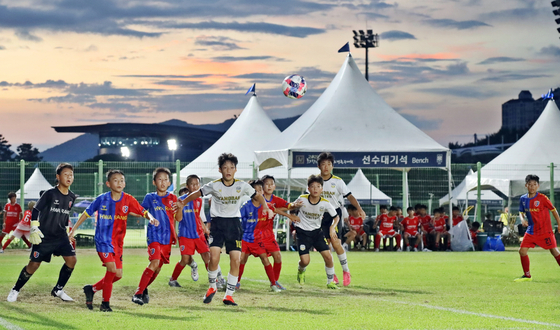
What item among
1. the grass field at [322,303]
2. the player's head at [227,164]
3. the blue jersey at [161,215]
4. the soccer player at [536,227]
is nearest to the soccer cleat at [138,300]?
the grass field at [322,303]

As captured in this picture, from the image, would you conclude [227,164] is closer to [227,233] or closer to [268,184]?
[227,233]

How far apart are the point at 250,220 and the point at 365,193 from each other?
24.0m

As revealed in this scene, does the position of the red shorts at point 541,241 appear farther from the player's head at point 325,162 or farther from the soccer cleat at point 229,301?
the soccer cleat at point 229,301

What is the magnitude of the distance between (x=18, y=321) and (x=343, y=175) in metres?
37.2

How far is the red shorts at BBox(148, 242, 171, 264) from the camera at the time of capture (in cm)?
986

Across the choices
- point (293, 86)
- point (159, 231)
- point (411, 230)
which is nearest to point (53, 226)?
point (159, 231)

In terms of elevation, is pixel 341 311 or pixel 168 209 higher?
pixel 168 209

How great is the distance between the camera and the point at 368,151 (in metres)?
22.7

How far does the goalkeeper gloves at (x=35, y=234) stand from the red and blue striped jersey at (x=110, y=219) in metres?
0.68

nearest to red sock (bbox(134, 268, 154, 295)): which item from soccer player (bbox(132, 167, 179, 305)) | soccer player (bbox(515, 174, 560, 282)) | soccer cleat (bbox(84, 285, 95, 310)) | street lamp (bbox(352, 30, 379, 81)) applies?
soccer player (bbox(132, 167, 179, 305))

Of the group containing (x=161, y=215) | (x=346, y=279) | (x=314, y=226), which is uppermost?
(x=161, y=215)

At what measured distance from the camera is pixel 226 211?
394 inches

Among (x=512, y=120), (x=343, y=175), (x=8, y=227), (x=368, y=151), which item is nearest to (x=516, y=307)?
(x=368, y=151)

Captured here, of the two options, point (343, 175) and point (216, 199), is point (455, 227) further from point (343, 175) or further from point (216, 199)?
point (343, 175)
